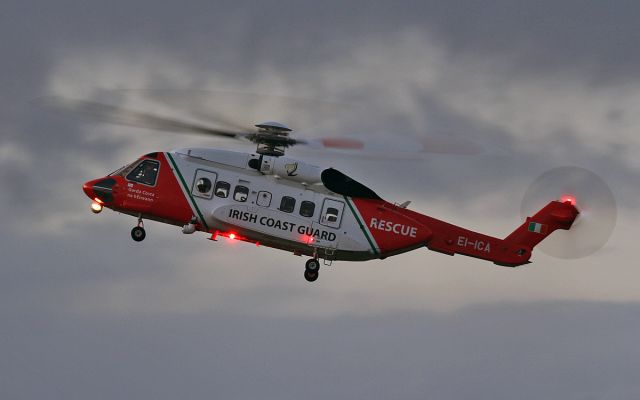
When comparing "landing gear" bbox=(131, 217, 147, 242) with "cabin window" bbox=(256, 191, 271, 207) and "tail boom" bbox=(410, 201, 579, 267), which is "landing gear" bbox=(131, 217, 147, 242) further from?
"tail boom" bbox=(410, 201, 579, 267)

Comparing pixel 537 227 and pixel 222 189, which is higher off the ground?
pixel 537 227

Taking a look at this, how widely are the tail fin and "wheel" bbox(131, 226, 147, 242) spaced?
15.4 m

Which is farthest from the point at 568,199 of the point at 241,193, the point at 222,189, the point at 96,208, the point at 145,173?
the point at 96,208

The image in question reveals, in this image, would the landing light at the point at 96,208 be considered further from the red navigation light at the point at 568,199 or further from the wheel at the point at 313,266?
the red navigation light at the point at 568,199

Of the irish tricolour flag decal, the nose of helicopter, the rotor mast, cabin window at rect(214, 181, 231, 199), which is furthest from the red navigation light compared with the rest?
the nose of helicopter

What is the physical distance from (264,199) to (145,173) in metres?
5.06

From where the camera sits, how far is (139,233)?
39906mm

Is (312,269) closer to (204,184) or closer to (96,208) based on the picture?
(204,184)

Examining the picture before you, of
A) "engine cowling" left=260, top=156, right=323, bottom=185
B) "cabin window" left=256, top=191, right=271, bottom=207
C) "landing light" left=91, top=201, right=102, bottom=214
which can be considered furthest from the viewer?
"landing light" left=91, top=201, right=102, bottom=214

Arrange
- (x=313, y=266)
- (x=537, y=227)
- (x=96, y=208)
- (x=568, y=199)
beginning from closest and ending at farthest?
(x=313, y=266) → (x=96, y=208) → (x=537, y=227) → (x=568, y=199)

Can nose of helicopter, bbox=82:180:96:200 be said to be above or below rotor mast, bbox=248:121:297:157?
below

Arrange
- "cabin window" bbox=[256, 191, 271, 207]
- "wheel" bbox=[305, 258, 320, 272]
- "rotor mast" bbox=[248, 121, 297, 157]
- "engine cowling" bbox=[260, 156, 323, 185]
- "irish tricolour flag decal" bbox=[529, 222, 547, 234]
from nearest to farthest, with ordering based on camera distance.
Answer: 1. "rotor mast" bbox=[248, 121, 297, 157]
2. "cabin window" bbox=[256, 191, 271, 207]
3. "engine cowling" bbox=[260, 156, 323, 185]
4. "wheel" bbox=[305, 258, 320, 272]
5. "irish tricolour flag decal" bbox=[529, 222, 547, 234]

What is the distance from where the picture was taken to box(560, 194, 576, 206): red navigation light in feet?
139

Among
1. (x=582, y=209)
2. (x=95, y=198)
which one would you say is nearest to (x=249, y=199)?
(x=95, y=198)
